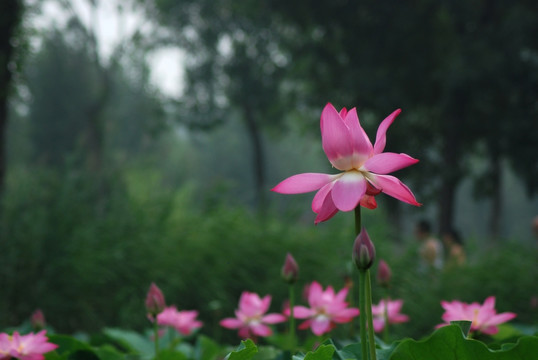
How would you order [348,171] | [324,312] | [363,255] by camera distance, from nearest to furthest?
[363,255], [348,171], [324,312]

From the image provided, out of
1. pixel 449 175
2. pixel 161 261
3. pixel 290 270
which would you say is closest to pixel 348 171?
pixel 290 270

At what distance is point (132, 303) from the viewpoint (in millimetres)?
3777

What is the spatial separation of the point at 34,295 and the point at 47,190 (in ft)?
4.19

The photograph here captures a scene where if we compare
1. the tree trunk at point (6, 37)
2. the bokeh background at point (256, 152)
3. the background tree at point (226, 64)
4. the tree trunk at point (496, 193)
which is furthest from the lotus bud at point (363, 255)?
the background tree at point (226, 64)

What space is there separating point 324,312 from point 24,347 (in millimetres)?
878

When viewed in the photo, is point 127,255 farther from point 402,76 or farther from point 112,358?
point 402,76

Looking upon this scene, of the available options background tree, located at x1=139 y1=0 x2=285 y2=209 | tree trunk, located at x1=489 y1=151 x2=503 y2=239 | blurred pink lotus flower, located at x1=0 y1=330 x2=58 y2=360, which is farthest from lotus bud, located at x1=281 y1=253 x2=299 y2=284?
background tree, located at x1=139 y1=0 x2=285 y2=209

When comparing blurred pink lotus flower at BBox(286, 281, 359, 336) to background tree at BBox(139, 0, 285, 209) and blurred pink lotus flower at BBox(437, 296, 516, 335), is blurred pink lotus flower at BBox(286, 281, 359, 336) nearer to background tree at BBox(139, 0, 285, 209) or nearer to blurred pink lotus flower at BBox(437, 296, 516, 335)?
blurred pink lotus flower at BBox(437, 296, 516, 335)

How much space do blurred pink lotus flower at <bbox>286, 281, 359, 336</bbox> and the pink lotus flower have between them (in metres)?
0.67

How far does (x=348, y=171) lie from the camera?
1.09 meters

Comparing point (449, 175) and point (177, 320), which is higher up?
point (449, 175)

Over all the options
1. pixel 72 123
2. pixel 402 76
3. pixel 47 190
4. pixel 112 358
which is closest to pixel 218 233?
pixel 47 190

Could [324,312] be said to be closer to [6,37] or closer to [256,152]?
[6,37]

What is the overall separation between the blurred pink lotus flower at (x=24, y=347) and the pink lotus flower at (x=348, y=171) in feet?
2.59
